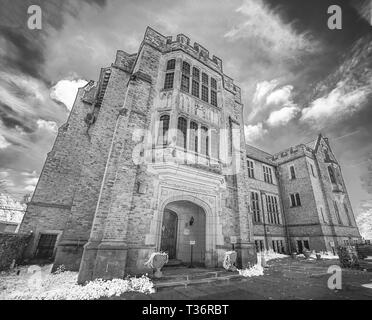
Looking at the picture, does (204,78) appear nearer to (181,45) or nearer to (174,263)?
(181,45)

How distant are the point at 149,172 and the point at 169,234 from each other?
14.7ft

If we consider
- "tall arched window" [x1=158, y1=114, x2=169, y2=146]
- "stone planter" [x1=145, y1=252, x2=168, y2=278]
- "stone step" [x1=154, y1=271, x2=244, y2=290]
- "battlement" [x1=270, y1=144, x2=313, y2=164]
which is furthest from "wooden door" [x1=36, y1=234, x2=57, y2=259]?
"battlement" [x1=270, y1=144, x2=313, y2=164]

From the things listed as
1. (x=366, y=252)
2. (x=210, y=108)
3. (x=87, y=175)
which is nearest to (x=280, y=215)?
(x=366, y=252)

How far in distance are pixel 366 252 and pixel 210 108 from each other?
1424 cm

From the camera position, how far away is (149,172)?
909 cm

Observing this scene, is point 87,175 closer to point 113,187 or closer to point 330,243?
point 113,187

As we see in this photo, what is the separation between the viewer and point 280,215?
2286 centimetres

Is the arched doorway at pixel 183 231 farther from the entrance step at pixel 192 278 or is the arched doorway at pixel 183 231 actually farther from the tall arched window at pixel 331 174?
the tall arched window at pixel 331 174

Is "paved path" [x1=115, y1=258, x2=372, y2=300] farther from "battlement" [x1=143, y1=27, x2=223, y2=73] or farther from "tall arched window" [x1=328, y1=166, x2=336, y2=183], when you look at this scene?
"tall arched window" [x1=328, y1=166, x2=336, y2=183]

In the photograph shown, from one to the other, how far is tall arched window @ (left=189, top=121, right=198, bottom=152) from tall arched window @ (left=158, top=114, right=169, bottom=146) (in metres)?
1.61

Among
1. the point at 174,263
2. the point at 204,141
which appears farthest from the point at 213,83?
the point at 174,263

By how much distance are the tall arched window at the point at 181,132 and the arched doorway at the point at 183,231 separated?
341 centimetres

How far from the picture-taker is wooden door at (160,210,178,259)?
35.3 feet
